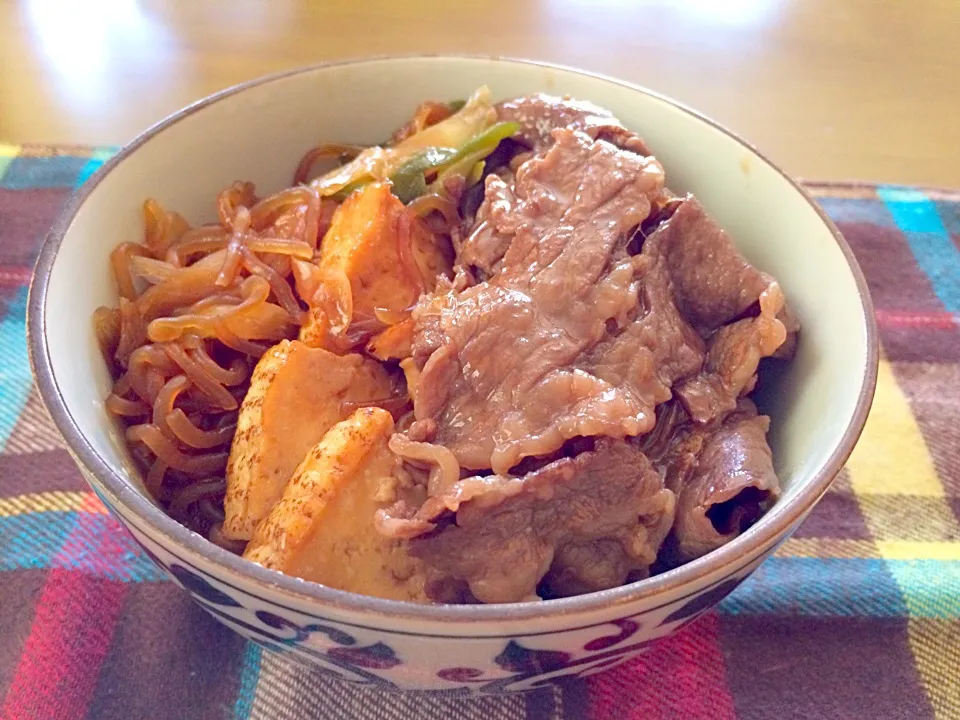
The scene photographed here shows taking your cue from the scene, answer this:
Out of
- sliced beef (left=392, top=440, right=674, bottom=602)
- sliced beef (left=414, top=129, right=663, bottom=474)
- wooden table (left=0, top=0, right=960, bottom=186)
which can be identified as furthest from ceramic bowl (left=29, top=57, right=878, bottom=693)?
wooden table (left=0, top=0, right=960, bottom=186)

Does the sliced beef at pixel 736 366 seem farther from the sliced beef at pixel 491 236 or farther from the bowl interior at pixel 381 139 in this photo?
the sliced beef at pixel 491 236

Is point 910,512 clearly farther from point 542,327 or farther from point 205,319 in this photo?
point 205,319

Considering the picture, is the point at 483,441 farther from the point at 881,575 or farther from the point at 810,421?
the point at 881,575

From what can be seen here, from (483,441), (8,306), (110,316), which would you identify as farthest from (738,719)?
(8,306)

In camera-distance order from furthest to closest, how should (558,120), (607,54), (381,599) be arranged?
(607,54) → (558,120) → (381,599)

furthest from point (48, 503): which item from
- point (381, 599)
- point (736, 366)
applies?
point (736, 366)
